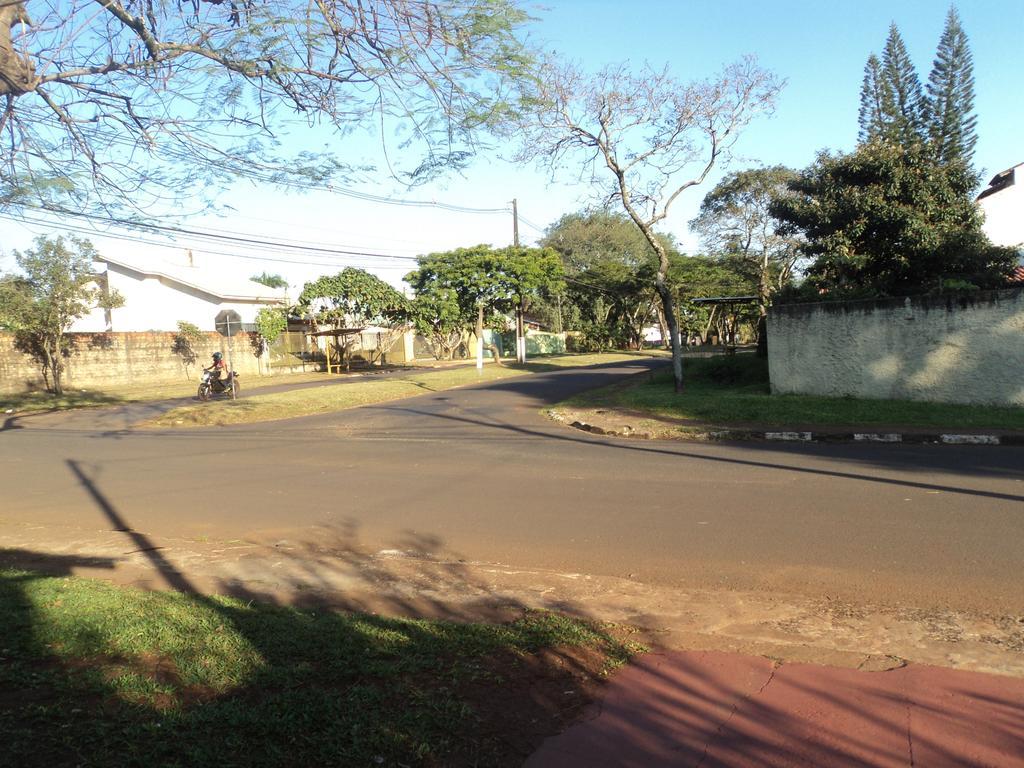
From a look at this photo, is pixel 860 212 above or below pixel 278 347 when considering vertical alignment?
above

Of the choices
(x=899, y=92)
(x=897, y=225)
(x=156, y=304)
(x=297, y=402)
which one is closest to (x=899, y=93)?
(x=899, y=92)

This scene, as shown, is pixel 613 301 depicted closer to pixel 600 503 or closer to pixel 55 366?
pixel 55 366

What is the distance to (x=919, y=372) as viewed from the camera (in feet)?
48.6

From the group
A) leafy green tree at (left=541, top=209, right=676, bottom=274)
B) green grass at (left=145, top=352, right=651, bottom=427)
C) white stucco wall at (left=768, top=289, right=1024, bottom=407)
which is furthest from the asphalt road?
leafy green tree at (left=541, top=209, right=676, bottom=274)

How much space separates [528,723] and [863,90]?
31.1 metres

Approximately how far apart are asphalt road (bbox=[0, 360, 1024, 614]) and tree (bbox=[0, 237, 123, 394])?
12.1 m

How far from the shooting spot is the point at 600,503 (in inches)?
319

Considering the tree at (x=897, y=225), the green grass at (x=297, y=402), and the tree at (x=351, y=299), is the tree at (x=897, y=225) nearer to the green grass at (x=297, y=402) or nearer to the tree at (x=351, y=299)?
the green grass at (x=297, y=402)

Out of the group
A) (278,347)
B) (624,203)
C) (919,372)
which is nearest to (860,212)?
(919,372)

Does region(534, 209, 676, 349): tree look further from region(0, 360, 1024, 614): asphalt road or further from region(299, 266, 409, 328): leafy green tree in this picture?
region(0, 360, 1024, 614): asphalt road

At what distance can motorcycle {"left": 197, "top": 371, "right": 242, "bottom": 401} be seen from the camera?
923 inches

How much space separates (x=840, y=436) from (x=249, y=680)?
1113 cm

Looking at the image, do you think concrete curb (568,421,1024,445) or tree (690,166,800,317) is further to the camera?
tree (690,166,800,317)

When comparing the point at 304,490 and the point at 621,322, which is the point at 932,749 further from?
the point at 621,322
